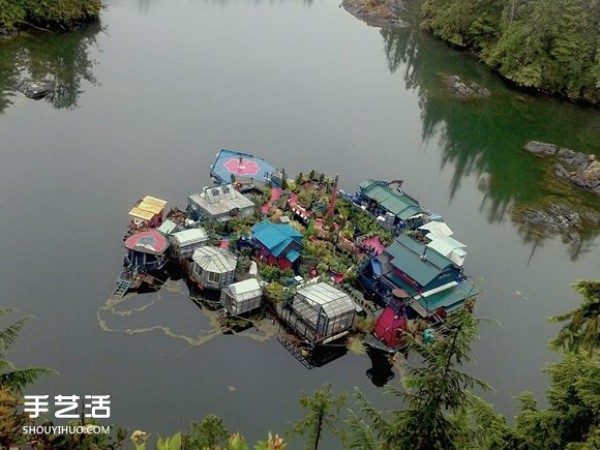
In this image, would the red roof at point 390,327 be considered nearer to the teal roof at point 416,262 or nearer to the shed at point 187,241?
the teal roof at point 416,262

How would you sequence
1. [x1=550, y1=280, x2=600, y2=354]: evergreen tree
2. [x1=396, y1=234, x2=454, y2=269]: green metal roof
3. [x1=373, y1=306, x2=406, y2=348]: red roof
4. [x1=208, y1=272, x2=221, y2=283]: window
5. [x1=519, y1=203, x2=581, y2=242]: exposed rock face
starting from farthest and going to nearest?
[x1=519, y1=203, x2=581, y2=242]: exposed rock face, [x1=396, y1=234, x2=454, y2=269]: green metal roof, [x1=208, y1=272, x2=221, y2=283]: window, [x1=373, y1=306, x2=406, y2=348]: red roof, [x1=550, y1=280, x2=600, y2=354]: evergreen tree

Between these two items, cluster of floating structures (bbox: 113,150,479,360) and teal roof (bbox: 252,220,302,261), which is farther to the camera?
teal roof (bbox: 252,220,302,261)

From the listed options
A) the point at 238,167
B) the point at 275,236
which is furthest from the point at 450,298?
the point at 238,167

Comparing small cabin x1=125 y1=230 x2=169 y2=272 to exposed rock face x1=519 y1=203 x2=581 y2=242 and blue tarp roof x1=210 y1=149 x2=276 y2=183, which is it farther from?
exposed rock face x1=519 y1=203 x2=581 y2=242

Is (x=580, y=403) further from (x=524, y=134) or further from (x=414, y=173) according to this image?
(x=524, y=134)

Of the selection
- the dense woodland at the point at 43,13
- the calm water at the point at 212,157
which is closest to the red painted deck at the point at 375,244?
the calm water at the point at 212,157

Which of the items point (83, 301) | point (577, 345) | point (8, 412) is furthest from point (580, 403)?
point (83, 301)

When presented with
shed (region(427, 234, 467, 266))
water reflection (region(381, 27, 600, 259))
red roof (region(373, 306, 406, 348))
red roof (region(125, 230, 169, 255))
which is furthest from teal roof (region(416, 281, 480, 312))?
red roof (region(125, 230, 169, 255))
